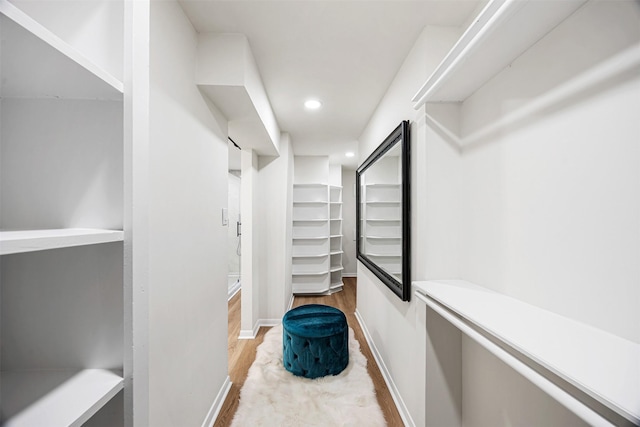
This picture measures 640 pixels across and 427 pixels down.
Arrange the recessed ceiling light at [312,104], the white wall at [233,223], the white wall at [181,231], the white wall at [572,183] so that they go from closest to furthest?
the white wall at [572,183], the white wall at [181,231], the recessed ceiling light at [312,104], the white wall at [233,223]

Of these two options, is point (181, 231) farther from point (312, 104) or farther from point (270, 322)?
point (270, 322)

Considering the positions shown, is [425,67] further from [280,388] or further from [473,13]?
[280,388]

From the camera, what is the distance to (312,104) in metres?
2.56

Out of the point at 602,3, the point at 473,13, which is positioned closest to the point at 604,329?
the point at 602,3

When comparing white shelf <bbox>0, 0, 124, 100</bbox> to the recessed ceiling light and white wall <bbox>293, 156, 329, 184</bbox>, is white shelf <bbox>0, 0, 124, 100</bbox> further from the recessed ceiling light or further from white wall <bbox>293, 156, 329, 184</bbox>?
white wall <bbox>293, 156, 329, 184</bbox>

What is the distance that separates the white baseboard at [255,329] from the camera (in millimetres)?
3023

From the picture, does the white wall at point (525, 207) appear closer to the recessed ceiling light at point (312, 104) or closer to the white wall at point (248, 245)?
the recessed ceiling light at point (312, 104)

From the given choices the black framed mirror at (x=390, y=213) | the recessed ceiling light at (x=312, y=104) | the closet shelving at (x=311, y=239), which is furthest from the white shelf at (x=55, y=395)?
the closet shelving at (x=311, y=239)

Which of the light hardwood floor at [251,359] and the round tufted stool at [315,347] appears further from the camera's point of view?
the round tufted stool at [315,347]

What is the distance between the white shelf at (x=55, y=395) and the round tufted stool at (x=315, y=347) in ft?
5.68

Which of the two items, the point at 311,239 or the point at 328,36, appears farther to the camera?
the point at 311,239

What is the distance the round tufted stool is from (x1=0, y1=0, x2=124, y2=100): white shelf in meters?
2.05

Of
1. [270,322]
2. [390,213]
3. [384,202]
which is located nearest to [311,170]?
[270,322]

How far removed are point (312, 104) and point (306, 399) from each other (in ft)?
8.24
